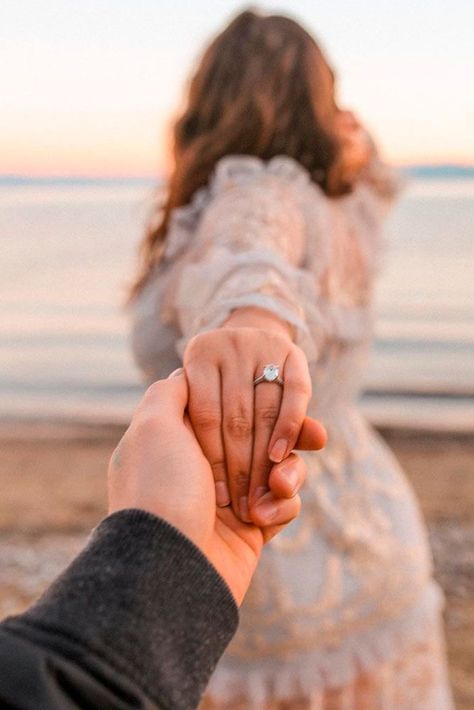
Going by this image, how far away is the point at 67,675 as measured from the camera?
72 centimetres

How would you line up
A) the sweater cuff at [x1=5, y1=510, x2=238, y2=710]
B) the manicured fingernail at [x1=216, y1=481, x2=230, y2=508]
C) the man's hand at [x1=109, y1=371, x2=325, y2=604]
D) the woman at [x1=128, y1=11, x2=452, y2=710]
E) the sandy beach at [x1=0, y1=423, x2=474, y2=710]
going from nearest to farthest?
the sweater cuff at [x1=5, y1=510, x2=238, y2=710] → the man's hand at [x1=109, y1=371, x2=325, y2=604] → the manicured fingernail at [x1=216, y1=481, x2=230, y2=508] → the woman at [x1=128, y1=11, x2=452, y2=710] → the sandy beach at [x1=0, y1=423, x2=474, y2=710]

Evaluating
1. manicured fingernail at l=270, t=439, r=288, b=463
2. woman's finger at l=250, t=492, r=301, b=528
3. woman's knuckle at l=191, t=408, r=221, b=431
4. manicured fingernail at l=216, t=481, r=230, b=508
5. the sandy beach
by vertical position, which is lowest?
the sandy beach

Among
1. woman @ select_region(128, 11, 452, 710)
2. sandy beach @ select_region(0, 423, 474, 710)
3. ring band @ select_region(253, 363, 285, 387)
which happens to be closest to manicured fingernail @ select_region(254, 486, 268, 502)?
ring band @ select_region(253, 363, 285, 387)

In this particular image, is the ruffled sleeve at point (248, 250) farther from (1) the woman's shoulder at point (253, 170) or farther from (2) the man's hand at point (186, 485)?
(2) the man's hand at point (186, 485)

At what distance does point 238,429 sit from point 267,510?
119mm

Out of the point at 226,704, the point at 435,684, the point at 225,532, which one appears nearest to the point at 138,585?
the point at 225,532

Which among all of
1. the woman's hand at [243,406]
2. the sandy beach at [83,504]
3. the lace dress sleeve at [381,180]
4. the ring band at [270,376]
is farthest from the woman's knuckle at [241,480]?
the sandy beach at [83,504]

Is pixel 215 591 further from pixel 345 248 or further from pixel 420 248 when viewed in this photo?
pixel 420 248

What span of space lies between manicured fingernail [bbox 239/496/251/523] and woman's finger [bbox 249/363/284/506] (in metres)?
0.02

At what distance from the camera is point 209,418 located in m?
1.22

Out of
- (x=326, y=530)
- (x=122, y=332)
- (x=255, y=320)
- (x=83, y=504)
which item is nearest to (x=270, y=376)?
(x=255, y=320)

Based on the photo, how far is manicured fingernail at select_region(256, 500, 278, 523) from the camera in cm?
119

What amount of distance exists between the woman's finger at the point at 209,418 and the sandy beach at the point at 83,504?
3778mm

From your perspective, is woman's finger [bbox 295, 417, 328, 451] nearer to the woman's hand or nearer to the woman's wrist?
the woman's hand
